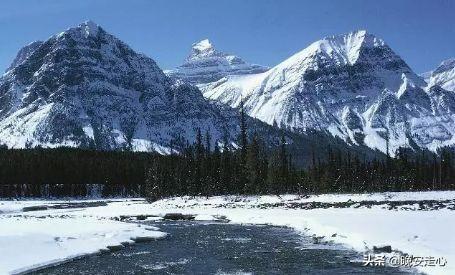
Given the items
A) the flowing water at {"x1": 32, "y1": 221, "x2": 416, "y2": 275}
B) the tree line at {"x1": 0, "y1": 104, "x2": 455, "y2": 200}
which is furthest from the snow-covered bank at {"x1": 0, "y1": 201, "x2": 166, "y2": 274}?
the tree line at {"x1": 0, "y1": 104, "x2": 455, "y2": 200}

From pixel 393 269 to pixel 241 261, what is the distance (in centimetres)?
921

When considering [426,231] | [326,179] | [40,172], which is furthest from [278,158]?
[426,231]

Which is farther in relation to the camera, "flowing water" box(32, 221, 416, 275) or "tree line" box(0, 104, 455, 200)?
"tree line" box(0, 104, 455, 200)

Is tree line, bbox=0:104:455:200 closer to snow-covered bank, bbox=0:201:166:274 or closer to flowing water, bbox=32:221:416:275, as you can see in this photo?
snow-covered bank, bbox=0:201:166:274

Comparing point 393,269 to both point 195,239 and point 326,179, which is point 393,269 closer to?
point 195,239

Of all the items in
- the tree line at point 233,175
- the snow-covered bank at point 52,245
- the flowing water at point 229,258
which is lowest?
the flowing water at point 229,258

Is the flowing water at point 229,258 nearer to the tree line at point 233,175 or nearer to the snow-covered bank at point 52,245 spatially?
the snow-covered bank at point 52,245

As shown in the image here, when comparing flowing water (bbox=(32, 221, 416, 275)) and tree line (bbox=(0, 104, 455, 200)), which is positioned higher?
tree line (bbox=(0, 104, 455, 200))

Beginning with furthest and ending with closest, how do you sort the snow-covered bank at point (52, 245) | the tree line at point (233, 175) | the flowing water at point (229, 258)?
1. the tree line at point (233, 175)
2. the snow-covered bank at point (52, 245)
3. the flowing water at point (229, 258)

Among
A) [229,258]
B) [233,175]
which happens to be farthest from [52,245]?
[233,175]

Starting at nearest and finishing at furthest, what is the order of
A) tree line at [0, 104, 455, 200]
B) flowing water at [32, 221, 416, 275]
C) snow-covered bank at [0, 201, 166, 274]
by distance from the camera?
flowing water at [32, 221, 416, 275], snow-covered bank at [0, 201, 166, 274], tree line at [0, 104, 455, 200]

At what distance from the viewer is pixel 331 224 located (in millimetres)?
46812

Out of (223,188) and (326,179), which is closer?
(223,188)

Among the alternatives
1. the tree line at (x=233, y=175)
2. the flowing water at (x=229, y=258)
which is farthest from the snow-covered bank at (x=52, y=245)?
the tree line at (x=233, y=175)
